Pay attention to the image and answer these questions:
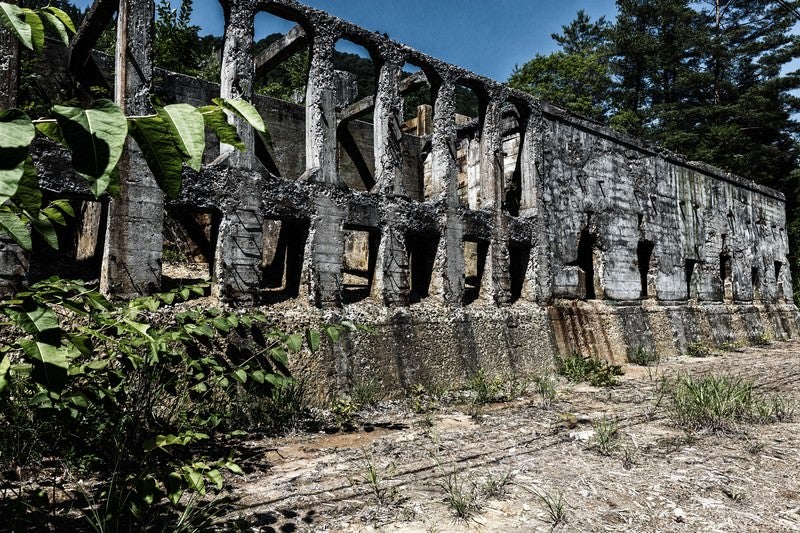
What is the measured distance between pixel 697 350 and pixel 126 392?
34.4 ft

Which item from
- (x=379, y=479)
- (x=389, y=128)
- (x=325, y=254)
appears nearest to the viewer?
(x=379, y=479)

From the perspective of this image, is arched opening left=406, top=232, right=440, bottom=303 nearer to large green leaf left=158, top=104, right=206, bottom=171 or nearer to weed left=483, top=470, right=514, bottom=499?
weed left=483, top=470, right=514, bottom=499

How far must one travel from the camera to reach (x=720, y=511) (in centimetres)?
310

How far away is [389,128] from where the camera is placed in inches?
285

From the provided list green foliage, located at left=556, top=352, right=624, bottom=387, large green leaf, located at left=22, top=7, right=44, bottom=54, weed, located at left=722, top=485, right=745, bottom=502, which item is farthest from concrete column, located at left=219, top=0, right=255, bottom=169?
green foliage, located at left=556, top=352, right=624, bottom=387

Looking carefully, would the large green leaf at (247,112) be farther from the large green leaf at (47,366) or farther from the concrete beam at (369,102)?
the concrete beam at (369,102)

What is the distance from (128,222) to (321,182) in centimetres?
216

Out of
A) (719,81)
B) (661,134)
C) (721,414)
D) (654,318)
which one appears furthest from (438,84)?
(719,81)

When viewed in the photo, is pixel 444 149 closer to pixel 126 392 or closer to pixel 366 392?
pixel 366 392

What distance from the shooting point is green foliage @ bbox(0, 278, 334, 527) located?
1757mm

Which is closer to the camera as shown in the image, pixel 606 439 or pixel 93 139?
pixel 93 139

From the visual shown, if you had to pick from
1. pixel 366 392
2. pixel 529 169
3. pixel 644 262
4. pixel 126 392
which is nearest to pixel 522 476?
pixel 366 392

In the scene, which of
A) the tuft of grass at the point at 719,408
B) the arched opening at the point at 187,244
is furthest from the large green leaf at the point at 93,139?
the arched opening at the point at 187,244

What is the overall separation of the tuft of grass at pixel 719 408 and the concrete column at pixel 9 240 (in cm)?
587
